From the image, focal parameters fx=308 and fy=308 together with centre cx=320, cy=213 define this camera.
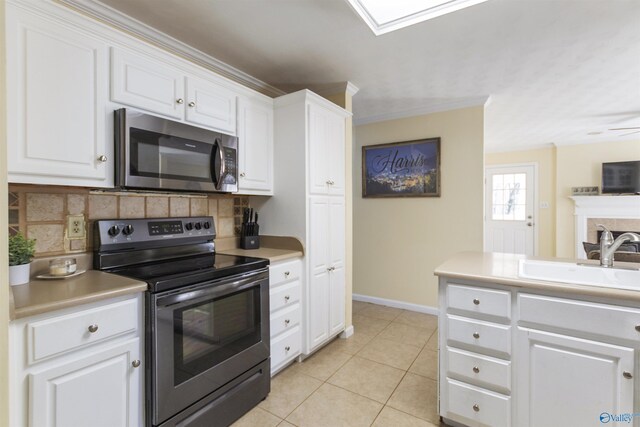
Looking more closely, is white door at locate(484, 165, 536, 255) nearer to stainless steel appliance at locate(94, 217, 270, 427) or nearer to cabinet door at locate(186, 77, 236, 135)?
stainless steel appliance at locate(94, 217, 270, 427)

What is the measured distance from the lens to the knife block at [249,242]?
2.42 meters

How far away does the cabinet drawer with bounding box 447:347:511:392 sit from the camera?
1507 millimetres

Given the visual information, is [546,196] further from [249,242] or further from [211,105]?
[211,105]

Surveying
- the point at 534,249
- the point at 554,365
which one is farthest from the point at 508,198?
the point at 554,365

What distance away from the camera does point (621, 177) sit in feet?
16.4

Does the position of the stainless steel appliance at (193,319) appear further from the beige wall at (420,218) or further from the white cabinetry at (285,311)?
the beige wall at (420,218)

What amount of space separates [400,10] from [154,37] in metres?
1.57

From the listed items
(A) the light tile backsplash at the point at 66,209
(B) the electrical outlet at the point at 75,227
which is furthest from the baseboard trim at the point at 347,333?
(B) the electrical outlet at the point at 75,227

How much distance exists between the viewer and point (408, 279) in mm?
3701

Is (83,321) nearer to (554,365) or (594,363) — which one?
(554,365)

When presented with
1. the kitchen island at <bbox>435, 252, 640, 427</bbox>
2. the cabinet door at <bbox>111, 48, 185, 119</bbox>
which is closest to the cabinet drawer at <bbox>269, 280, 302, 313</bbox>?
the kitchen island at <bbox>435, 252, 640, 427</bbox>

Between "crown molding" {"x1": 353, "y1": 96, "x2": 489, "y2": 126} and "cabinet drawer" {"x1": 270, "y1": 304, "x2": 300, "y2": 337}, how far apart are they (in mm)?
2537

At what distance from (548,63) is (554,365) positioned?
2327mm

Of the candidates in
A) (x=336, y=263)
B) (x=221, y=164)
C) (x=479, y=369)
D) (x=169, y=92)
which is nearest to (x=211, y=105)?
(x=169, y=92)
